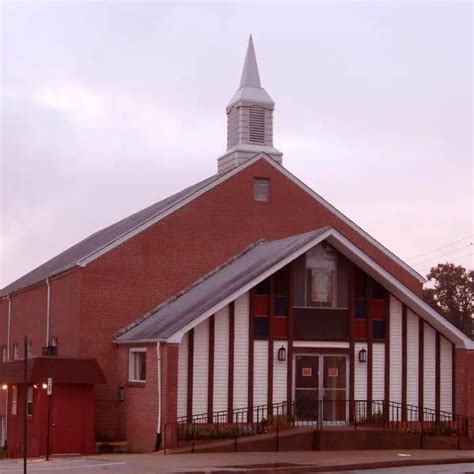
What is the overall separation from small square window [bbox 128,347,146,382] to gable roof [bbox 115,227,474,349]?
1.37ft

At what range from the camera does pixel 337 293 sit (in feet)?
107

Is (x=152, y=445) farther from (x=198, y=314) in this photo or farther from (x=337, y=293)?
(x=337, y=293)

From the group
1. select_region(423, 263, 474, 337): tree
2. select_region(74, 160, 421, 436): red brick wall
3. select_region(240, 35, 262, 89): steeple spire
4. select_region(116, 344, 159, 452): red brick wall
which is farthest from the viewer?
select_region(423, 263, 474, 337): tree

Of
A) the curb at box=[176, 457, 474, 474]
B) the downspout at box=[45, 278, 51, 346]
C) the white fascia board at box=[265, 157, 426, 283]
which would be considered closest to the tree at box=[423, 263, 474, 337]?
the white fascia board at box=[265, 157, 426, 283]

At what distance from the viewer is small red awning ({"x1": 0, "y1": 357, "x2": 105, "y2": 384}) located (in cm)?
3091

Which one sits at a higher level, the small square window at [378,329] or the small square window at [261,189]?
the small square window at [261,189]

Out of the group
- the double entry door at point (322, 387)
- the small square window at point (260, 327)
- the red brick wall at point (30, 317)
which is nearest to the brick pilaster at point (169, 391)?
the small square window at point (260, 327)

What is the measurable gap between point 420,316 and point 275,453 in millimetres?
7472

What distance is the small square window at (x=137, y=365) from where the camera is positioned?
105ft

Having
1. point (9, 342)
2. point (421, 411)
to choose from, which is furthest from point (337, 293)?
point (9, 342)

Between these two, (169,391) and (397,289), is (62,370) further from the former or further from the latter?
(397,289)

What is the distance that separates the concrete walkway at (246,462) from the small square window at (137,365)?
3.18 metres

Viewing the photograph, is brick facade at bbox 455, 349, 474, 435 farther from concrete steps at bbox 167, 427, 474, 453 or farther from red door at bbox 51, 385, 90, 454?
red door at bbox 51, 385, 90, 454

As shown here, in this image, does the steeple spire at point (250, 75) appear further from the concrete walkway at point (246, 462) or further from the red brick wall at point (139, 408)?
the concrete walkway at point (246, 462)
